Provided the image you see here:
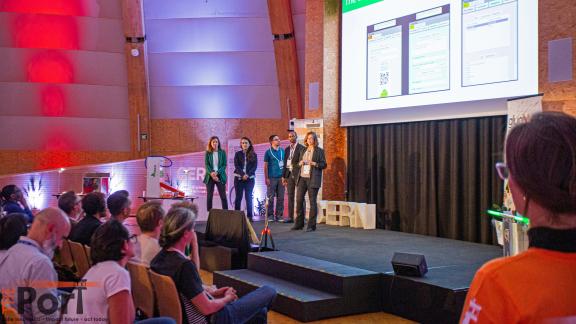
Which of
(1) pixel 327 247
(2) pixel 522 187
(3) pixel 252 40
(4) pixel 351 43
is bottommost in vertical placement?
(1) pixel 327 247

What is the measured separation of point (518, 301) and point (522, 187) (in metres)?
0.17

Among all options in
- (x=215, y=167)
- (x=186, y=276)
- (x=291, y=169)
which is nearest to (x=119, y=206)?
(x=186, y=276)

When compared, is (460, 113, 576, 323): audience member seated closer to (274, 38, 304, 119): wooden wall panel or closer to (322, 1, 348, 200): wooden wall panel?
(322, 1, 348, 200): wooden wall panel

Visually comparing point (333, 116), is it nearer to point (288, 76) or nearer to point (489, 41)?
point (489, 41)

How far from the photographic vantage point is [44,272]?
273 cm

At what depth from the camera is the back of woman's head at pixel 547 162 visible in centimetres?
85

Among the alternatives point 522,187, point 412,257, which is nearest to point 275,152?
point 412,257

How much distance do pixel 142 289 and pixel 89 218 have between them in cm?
151

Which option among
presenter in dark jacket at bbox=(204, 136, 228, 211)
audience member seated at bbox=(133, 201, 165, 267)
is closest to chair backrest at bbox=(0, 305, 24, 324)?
audience member seated at bbox=(133, 201, 165, 267)

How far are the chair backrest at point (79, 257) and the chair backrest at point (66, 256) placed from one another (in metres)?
0.15

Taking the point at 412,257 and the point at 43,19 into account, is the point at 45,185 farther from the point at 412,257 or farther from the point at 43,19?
the point at 412,257

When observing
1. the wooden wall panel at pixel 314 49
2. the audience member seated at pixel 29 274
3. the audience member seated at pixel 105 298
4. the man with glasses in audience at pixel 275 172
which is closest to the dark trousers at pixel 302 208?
the man with glasses in audience at pixel 275 172

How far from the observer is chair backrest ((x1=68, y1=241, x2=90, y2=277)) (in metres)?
3.97

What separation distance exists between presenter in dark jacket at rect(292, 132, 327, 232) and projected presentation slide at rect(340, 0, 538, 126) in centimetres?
103
